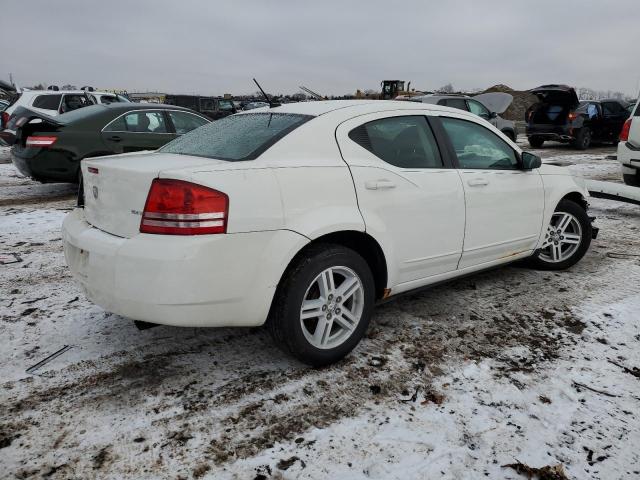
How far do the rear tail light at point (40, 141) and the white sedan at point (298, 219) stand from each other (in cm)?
485

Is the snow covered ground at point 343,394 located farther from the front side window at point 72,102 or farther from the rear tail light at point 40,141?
the front side window at point 72,102

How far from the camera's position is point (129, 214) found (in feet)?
8.09

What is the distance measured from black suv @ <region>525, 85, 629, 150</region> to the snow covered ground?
12.9 metres

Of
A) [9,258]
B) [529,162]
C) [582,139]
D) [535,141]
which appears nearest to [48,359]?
[9,258]

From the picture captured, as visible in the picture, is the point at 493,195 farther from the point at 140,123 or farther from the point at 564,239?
the point at 140,123

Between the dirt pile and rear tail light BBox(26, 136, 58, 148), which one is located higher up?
the dirt pile

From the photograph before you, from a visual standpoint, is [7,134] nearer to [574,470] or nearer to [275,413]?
[275,413]

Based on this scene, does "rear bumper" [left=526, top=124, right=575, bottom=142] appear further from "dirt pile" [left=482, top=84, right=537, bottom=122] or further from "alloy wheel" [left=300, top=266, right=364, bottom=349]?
"dirt pile" [left=482, top=84, right=537, bottom=122]

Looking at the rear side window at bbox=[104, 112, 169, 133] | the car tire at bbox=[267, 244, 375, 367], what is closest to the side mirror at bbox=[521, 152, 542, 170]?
the car tire at bbox=[267, 244, 375, 367]

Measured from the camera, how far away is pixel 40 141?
23.3ft

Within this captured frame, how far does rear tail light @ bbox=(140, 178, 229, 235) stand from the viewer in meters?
2.30

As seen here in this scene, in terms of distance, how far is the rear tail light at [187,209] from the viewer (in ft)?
7.54

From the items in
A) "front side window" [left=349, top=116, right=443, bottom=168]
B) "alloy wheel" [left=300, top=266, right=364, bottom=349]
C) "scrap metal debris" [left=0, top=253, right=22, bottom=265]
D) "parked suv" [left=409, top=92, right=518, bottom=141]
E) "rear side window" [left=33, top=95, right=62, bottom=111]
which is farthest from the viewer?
"rear side window" [left=33, top=95, right=62, bottom=111]

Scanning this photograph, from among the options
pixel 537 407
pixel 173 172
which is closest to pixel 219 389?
pixel 173 172
